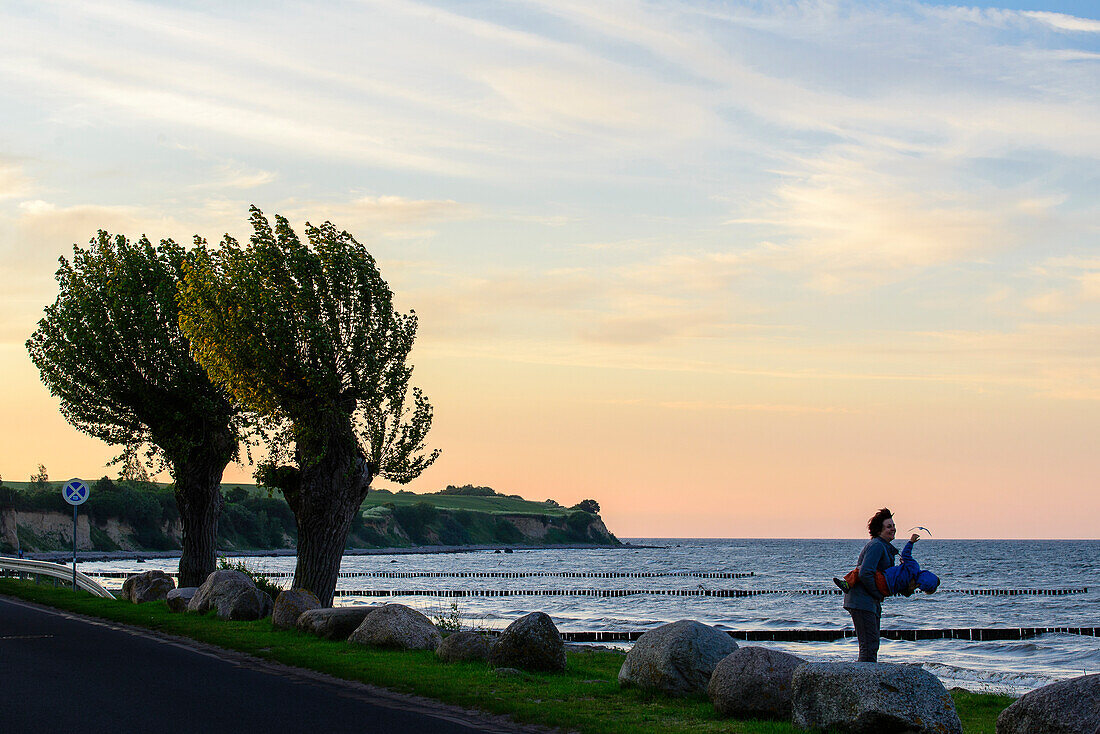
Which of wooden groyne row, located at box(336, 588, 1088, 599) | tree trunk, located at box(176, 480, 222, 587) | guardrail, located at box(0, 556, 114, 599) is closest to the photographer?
tree trunk, located at box(176, 480, 222, 587)

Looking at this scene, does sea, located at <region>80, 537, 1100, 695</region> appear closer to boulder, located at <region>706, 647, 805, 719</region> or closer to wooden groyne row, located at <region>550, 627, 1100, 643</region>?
wooden groyne row, located at <region>550, 627, 1100, 643</region>

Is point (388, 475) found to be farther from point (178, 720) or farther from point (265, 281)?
point (178, 720)

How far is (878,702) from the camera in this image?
36.1ft

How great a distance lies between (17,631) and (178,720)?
1263 centimetres

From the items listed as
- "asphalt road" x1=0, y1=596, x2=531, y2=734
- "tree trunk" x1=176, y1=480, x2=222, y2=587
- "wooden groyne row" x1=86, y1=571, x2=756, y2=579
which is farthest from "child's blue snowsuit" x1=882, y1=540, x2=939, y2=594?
"wooden groyne row" x1=86, y1=571, x2=756, y2=579

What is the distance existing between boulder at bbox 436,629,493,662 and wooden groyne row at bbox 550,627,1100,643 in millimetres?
17463

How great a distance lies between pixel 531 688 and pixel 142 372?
20.7 m

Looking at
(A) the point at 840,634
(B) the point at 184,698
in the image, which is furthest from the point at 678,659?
(A) the point at 840,634

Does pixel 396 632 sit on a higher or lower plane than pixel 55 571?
higher

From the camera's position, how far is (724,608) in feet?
190

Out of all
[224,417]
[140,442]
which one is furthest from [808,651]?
[140,442]

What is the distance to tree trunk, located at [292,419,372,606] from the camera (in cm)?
2664

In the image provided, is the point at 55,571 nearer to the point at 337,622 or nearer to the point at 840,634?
the point at 337,622

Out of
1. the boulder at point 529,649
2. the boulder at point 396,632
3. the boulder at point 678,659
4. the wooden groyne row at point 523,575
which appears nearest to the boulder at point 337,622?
the boulder at point 396,632
